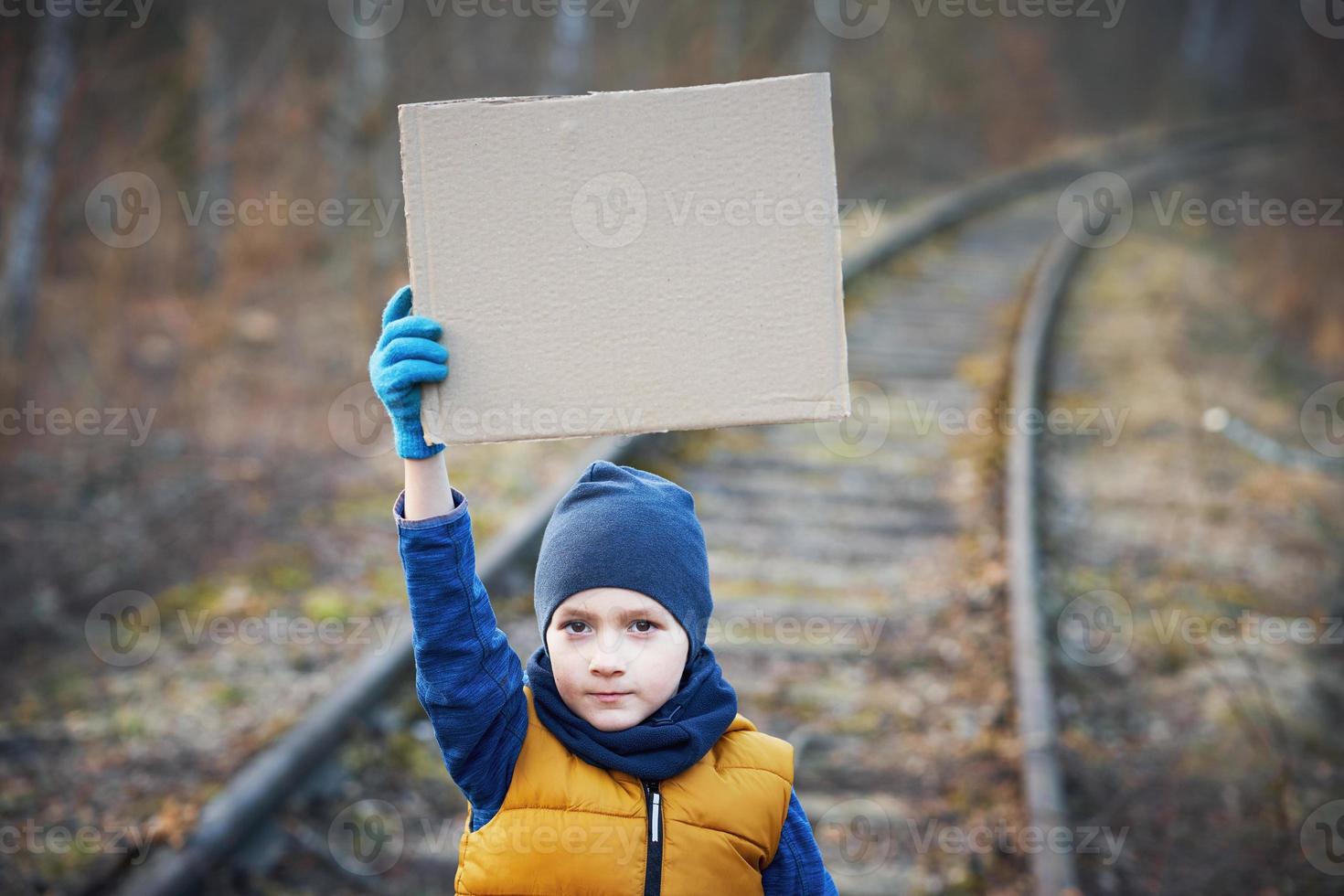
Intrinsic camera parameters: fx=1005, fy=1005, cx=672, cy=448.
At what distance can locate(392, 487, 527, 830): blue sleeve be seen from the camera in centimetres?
169

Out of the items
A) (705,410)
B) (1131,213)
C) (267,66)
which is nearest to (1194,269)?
(1131,213)

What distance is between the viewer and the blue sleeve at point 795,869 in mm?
1812

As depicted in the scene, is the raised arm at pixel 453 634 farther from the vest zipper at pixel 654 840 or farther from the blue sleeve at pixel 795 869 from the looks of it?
the blue sleeve at pixel 795 869

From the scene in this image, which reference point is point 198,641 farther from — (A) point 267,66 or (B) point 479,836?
(A) point 267,66

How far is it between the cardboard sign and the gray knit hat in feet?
0.96

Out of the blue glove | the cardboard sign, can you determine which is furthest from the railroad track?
the cardboard sign

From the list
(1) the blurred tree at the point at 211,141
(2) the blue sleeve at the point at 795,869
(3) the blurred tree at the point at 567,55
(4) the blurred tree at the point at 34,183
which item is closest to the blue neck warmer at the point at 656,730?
(2) the blue sleeve at the point at 795,869

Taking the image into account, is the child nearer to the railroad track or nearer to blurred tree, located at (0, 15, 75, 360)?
the railroad track

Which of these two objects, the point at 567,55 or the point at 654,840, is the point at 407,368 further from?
the point at 567,55

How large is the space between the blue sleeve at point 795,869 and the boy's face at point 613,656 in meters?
0.35

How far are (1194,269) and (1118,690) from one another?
916 centimetres

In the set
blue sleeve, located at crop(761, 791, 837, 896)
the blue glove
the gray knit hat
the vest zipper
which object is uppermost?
the blue glove

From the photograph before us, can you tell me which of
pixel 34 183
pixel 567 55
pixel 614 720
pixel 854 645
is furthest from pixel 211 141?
pixel 614 720

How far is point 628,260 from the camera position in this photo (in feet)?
5.16
